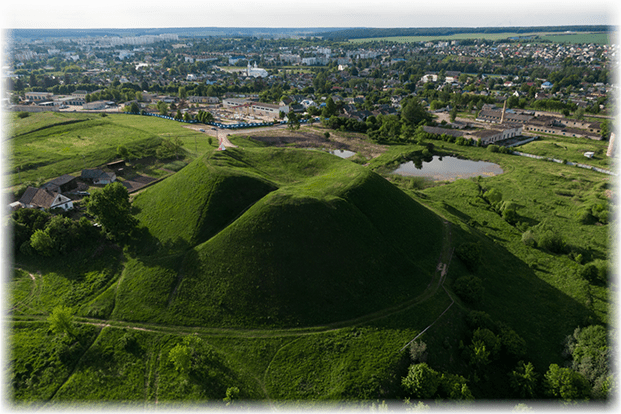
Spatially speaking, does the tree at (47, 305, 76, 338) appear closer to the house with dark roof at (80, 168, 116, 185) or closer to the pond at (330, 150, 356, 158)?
the house with dark roof at (80, 168, 116, 185)

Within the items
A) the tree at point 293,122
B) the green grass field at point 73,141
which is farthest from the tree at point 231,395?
the tree at point 293,122

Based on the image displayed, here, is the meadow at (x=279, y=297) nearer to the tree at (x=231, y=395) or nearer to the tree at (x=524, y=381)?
the tree at (x=231, y=395)

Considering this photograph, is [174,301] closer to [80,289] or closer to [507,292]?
[80,289]

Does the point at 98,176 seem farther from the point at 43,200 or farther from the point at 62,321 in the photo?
the point at 62,321

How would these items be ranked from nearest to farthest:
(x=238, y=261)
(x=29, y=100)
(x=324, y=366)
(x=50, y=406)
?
(x=50, y=406), (x=324, y=366), (x=238, y=261), (x=29, y=100)

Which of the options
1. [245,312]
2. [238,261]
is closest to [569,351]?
[245,312]

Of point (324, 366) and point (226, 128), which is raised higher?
point (226, 128)
